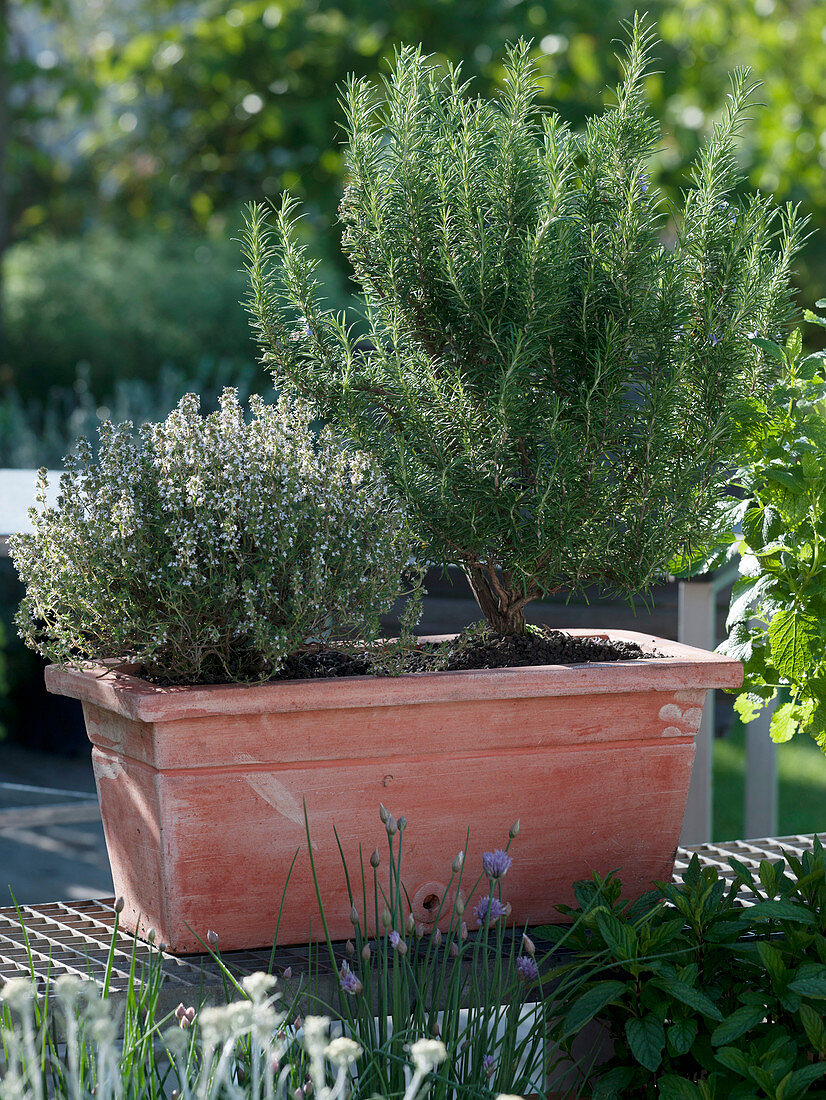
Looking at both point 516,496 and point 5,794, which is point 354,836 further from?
point 5,794

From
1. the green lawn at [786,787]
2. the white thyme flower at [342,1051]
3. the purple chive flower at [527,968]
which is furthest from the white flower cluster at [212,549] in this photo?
the green lawn at [786,787]

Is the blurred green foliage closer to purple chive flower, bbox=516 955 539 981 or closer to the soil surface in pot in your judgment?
the soil surface in pot

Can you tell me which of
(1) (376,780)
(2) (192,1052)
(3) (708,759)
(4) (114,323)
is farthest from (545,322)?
(4) (114,323)

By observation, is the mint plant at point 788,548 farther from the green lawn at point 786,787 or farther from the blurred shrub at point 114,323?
the blurred shrub at point 114,323

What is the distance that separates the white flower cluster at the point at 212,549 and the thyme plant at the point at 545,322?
113 mm

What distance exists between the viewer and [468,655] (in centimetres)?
156

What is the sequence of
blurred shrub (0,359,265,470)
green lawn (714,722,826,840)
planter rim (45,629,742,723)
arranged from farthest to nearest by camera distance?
blurred shrub (0,359,265,470), green lawn (714,722,826,840), planter rim (45,629,742,723)

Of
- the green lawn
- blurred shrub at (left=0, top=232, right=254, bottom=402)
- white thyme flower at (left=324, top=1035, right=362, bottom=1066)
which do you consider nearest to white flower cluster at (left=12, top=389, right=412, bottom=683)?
white thyme flower at (left=324, top=1035, right=362, bottom=1066)

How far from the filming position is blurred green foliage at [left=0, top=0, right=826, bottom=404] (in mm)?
7004

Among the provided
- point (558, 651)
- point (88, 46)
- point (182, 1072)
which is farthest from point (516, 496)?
point (88, 46)

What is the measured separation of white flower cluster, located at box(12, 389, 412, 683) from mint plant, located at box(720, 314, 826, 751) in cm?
44

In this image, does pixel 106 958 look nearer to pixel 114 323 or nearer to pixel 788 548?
pixel 788 548

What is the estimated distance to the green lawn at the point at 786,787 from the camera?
4.37 meters

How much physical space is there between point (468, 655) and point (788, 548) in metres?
0.42
